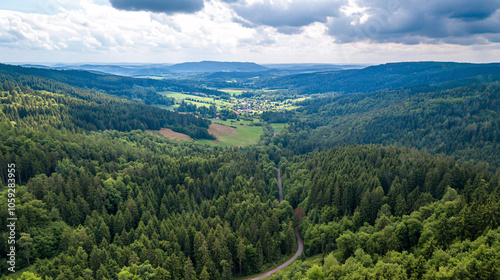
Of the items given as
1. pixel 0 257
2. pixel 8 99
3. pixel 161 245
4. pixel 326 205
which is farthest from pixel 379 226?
pixel 8 99

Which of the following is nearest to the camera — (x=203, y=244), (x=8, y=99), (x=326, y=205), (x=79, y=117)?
(x=203, y=244)

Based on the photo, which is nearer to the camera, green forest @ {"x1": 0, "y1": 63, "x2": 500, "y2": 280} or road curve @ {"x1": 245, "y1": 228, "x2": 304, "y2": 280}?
green forest @ {"x1": 0, "y1": 63, "x2": 500, "y2": 280}

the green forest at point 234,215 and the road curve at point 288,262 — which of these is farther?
the road curve at point 288,262

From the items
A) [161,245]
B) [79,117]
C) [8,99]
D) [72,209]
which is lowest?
[161,245]

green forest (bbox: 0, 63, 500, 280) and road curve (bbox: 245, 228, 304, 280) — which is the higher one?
green forest (bbox: 0, 63, 500, 280)

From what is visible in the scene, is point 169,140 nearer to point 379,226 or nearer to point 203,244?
point 203,244

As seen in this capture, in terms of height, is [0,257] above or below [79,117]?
below

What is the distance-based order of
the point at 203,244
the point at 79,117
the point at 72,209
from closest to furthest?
the point at 203,244
the point at 72,209
the point at 79,117

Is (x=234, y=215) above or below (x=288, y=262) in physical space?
above

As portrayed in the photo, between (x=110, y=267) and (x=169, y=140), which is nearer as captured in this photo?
(x=110, y=267)

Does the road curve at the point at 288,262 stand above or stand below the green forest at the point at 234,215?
below

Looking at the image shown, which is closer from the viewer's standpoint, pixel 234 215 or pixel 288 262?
pixel 288 262
